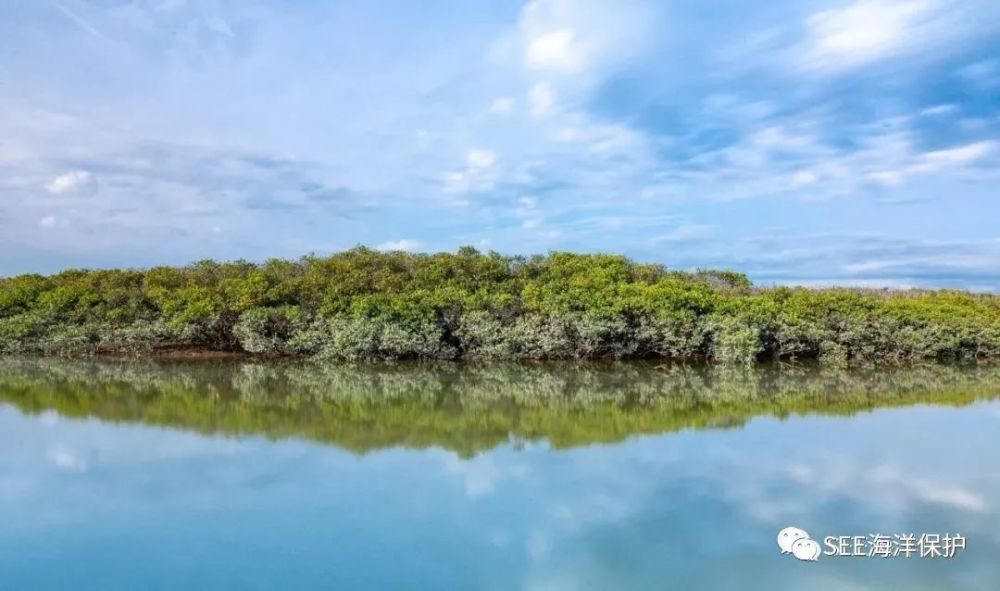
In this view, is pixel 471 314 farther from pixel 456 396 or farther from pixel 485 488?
pixel 485 488

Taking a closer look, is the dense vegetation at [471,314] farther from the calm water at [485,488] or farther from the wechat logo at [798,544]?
the wechat logo at [798,544]

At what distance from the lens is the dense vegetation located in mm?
15844

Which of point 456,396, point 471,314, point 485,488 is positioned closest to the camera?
point 485,488

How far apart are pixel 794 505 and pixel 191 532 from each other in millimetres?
4866

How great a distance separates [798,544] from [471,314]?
1138 cm

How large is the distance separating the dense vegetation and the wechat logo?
10272 millimetres

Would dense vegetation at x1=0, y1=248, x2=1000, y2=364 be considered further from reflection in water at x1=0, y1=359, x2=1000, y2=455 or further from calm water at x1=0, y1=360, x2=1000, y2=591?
calm water at x1=0, y1=360, x2=1000, y2=591

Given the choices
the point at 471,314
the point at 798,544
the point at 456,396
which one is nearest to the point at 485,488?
the point at 798,544

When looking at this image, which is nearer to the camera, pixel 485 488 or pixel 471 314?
pixel 485 488

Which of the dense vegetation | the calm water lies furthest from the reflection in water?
the dense vegetation

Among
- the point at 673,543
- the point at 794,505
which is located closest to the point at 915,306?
the point at 794,505

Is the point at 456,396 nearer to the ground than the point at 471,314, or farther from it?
nearer to the ground

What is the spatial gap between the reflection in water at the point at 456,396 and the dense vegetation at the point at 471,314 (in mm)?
749

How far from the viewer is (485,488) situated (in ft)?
21.6
